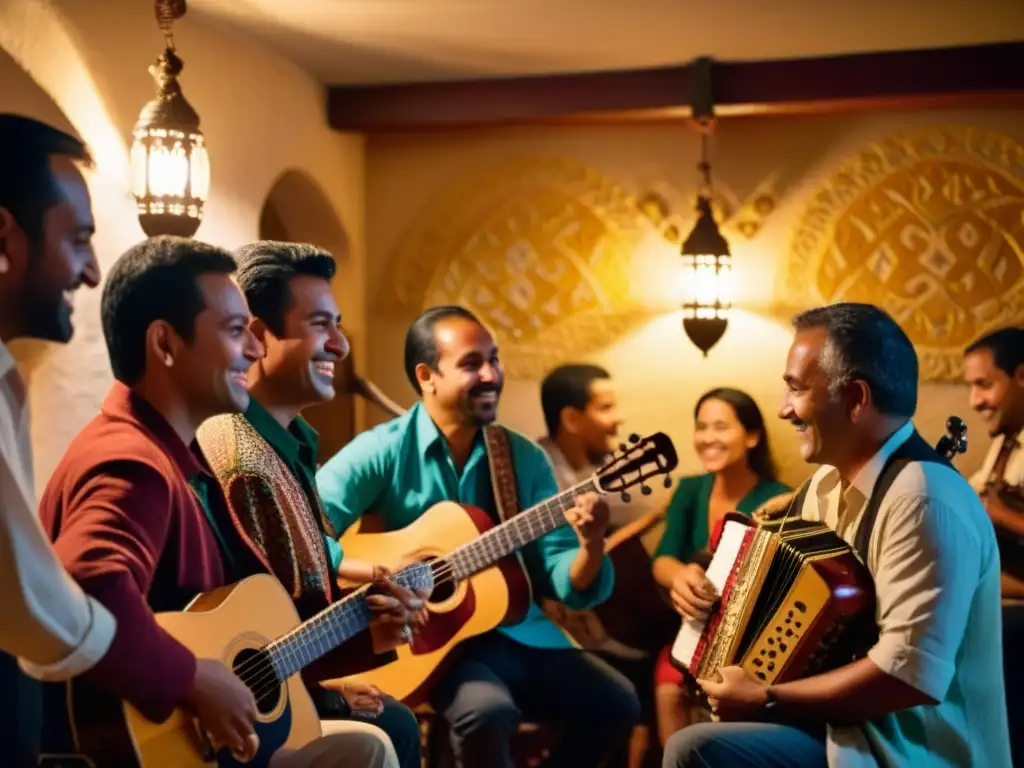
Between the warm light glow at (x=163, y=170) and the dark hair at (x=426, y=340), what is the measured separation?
77cm

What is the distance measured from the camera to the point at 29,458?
1.69 m

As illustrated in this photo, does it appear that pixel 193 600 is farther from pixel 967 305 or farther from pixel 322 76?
pixel 967 305

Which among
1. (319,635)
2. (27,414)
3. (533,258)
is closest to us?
(27,414)

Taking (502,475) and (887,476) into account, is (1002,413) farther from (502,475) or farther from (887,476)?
(887,476)

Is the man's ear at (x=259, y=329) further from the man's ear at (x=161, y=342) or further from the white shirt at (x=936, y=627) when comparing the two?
the white shirt at (x=936, y=627)

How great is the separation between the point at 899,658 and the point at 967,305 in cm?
350

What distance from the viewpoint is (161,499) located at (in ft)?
6.24

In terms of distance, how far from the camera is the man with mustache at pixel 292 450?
241 cm

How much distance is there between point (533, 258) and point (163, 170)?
8.37 feet

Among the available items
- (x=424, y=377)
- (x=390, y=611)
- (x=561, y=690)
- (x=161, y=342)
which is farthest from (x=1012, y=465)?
(x=161, y=342)

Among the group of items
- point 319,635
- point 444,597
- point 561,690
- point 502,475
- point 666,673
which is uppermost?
point 502,475

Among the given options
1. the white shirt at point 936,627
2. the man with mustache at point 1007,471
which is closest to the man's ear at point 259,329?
the white shirt at point 936,627

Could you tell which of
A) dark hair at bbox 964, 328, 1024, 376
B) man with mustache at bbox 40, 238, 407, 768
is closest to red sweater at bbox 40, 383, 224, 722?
man with mustache at bbox 40, 238, 407, 768

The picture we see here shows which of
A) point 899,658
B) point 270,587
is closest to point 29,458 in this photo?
point 270,587
